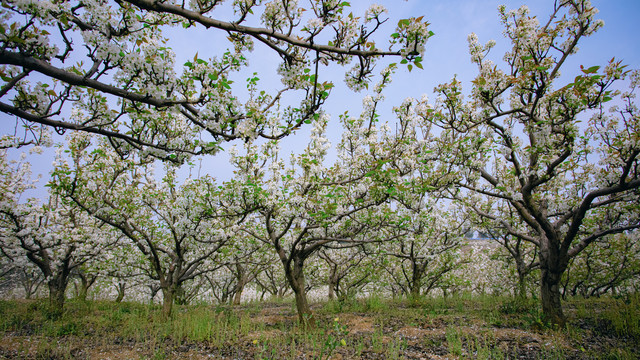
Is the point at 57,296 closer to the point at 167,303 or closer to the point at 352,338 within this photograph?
the point at 167,303

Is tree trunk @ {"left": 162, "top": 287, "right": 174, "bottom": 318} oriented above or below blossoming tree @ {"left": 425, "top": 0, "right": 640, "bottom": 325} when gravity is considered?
below

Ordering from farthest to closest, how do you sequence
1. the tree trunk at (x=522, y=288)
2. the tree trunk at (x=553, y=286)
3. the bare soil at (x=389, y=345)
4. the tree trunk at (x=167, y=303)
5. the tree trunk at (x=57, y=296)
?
the tree trunk at (x=522, y=288) → the tree trunk at (x=57, y=296) → the tree trunk at (x=167, y=303) → the tree trunk at (x=553, y=286) → the bare soil at (x=389, y=345)

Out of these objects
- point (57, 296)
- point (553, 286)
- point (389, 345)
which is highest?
point (553, 286)

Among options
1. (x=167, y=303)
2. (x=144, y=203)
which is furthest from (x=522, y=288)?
(x=144, y=203)

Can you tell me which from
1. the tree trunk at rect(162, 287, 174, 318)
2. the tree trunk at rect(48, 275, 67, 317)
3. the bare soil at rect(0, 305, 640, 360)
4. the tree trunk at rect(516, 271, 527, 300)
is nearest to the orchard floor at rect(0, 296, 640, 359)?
the bare soil at rect(0, 305, 640, 360)

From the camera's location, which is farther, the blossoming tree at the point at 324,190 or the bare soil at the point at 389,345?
the blossoming tree at the point at 324,190

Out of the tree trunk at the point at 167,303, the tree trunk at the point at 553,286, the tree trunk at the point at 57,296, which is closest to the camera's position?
the tree trunk at the point at 553,286

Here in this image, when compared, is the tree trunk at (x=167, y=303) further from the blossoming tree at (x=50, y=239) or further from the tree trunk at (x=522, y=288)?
the tree trunk at (x=522, y=288)

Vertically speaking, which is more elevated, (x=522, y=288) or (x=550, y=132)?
(x=550, y=132)

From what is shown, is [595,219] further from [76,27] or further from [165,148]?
[76,27]

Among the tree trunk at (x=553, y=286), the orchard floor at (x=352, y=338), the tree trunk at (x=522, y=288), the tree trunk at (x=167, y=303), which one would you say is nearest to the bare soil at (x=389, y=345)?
the orchard floor at (x=352, y=338)

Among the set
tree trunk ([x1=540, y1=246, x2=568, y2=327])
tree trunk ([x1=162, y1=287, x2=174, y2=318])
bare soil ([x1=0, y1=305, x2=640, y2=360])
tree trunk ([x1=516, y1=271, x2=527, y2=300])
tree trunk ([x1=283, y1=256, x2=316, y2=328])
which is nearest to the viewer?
bare soil ([x1=0, y1=305, x2=640, y2=360])

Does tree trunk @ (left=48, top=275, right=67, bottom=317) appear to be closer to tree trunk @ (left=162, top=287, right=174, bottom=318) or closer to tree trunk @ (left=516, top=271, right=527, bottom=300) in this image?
tree trunk @ (left=162, top=287, right=174, bottom=318)

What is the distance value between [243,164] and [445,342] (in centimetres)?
777
